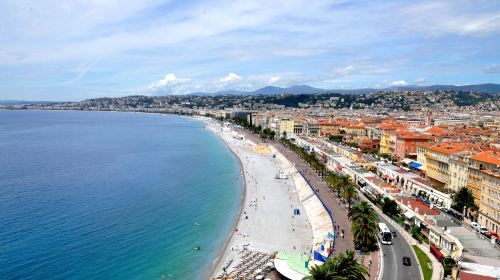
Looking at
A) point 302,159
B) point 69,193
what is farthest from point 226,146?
point 69,193

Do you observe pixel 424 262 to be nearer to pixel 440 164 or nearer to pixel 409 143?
pixel 440 164

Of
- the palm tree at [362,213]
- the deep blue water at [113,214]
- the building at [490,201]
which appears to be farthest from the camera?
the building at [490,201]

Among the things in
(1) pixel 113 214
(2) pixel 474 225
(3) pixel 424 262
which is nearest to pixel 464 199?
(2) pixel 474 225

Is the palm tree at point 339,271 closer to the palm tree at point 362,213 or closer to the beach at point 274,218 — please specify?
the palm tree at point 362,213

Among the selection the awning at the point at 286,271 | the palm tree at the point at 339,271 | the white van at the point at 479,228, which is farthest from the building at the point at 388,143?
the palm tree at the point at 339,271

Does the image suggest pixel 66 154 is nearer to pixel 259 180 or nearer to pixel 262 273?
pixel 259 180

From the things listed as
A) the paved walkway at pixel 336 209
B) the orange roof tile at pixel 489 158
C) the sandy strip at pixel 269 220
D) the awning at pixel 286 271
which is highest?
the orange roof tile at pixel 489 158
